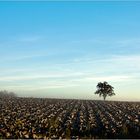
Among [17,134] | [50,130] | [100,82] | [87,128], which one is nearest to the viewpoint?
[17,134]

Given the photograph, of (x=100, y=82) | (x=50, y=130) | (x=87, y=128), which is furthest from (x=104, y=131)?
(x=100, y=82)

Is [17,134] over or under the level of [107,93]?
under

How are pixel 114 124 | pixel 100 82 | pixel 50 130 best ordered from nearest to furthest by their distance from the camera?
pixel 50 130
pixel 114 124
pixel 100 82

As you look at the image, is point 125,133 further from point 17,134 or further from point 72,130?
point 17,134

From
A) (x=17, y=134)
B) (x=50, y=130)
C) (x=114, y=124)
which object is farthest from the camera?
(x=114, y=124)

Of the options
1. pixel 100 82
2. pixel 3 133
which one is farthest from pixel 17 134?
pixel 100 82

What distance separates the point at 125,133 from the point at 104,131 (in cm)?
198

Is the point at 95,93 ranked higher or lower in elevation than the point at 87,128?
higher

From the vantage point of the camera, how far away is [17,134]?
2738cm

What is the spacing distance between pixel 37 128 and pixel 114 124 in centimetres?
896

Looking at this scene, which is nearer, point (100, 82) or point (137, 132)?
point (137, 132)

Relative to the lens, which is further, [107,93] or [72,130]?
[107,93]

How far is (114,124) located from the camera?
127 ft

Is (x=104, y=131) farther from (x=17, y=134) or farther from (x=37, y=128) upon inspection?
(x=17, y=134)
